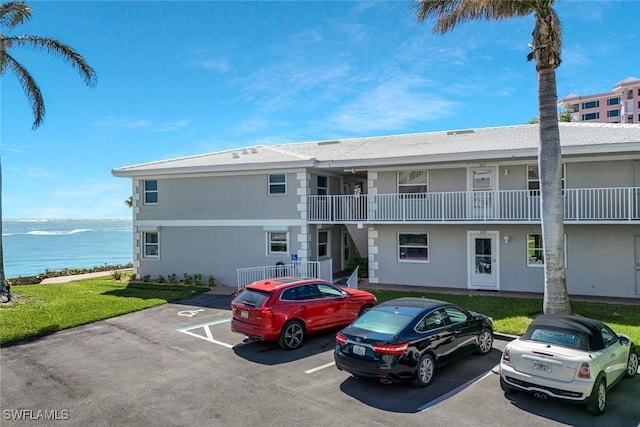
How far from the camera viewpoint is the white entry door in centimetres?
1709

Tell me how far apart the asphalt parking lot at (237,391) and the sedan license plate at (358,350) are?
0.69 m

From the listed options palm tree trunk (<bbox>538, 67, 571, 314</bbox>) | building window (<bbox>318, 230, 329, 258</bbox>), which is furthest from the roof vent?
palm tree trunk (<bbox>538, 67, 571, 314</bbox>)

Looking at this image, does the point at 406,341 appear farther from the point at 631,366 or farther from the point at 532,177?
the point at 532,177

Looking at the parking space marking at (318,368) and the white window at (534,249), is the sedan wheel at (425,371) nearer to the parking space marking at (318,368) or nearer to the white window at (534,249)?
the parking space marking at (318,368)

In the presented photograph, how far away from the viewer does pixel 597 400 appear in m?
6.76

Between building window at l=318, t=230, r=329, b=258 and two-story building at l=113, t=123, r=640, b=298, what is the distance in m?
0.10

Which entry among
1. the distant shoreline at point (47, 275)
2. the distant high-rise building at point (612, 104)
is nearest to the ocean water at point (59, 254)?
the distant shoreline at point (47, 275)

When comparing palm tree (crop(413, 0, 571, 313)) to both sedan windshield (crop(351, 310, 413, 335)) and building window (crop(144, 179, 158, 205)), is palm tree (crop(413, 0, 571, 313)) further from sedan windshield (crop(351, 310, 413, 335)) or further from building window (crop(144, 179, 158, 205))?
building window (crop(144, 179, 158, 205))

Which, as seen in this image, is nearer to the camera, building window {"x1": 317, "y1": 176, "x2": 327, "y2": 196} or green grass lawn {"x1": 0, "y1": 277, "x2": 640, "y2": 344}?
green grass lawn {"x1": 0, "y1": 277, "x2": 640, "y2": 344}

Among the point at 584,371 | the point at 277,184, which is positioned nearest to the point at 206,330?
the point at 277,184

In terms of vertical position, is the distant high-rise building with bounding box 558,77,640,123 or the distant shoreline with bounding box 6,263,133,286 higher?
the distant high-rise building with bounding box 558,77,640,123

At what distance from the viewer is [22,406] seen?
24.8ft

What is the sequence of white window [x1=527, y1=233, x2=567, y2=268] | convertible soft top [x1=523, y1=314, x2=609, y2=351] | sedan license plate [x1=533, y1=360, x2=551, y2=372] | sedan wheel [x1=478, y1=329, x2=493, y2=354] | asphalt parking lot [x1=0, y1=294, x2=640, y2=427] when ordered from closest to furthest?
asphalt parking lot [x1=0, y1=294, x2=640, y2=427] < sedan license plate [x1=533, y1=360, x2=551, y2=372] < convertible soft top [x1=523, y1=314, x2=609, y2=351] < sedan wheel [x1=478, y1=329, x2=493, y2=354] < white window [x1=527, y1=233, x2=567, y2=268]

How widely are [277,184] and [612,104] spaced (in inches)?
3237
